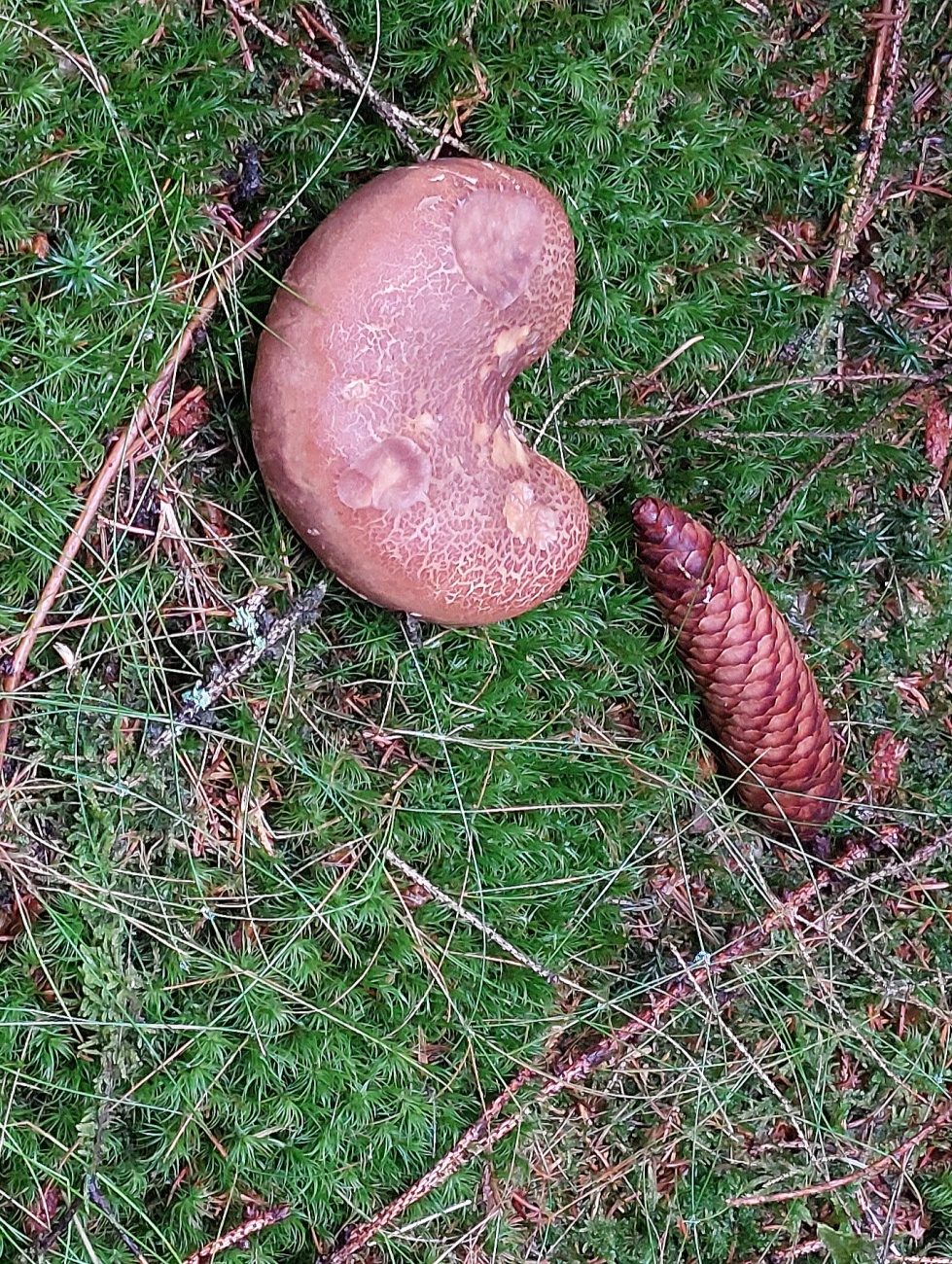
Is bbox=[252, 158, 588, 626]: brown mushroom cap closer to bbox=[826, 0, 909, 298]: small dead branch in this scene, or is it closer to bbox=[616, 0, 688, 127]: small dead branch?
bbox=[616, 0, 688, 127]: small dead branch

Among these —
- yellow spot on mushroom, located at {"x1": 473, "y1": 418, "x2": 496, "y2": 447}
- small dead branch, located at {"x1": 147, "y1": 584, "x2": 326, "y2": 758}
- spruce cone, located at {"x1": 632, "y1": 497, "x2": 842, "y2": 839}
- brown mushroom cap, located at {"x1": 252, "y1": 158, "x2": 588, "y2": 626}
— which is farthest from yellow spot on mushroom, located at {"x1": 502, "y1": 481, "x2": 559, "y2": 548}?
small dead branch, located at {"x1": 147, "y1": 584, "x2": 326, "y2": 758}

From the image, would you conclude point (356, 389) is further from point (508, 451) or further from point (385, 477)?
point (508, 451)

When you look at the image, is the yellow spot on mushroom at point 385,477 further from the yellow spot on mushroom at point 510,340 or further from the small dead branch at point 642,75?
the small dead branch at point 642,75

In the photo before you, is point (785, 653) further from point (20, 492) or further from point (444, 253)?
point (20, 492)

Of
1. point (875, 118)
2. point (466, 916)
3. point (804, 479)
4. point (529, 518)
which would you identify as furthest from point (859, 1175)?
point (875, 118)

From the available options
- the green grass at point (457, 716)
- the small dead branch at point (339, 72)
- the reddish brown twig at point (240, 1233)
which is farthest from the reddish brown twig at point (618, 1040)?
the small dead branch at point (339, 72)

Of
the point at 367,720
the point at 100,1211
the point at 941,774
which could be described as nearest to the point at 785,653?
the point at 941,774
